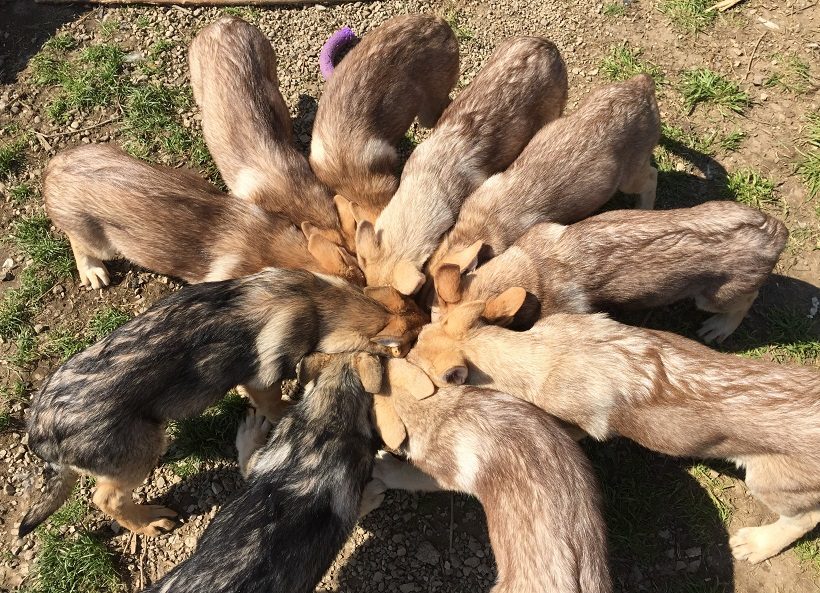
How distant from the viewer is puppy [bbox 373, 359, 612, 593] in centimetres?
398

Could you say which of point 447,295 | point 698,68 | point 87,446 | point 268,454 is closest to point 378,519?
point 268,454

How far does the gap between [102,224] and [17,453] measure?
6.55 ft

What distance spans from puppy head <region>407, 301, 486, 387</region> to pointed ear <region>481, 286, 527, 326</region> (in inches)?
2.7

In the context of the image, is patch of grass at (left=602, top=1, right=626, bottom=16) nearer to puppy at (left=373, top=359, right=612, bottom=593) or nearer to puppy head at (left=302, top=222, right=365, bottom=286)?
puppy head at (left=302, top=222, right=365, bottom=286)

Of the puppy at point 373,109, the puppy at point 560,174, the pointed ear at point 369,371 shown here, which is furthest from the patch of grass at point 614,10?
the pointed ear at point 369,371

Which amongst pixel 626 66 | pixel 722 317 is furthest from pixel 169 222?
pixel 626 66

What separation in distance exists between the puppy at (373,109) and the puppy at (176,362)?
3.68ft

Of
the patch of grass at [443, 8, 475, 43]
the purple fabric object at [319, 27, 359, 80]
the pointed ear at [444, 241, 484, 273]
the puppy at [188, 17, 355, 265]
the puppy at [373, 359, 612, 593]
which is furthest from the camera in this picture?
the patch of grass at [443, 8, 475, 43]

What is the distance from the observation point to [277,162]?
5.58 meters

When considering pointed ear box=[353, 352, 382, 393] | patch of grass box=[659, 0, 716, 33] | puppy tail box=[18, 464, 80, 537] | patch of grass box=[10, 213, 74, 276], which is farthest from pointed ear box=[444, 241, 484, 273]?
patch of grass box=[659, 0, 716, 33]

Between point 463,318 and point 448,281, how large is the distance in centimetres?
32

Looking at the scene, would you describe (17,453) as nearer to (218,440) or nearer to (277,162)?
(218,440)

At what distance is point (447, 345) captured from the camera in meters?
4.66

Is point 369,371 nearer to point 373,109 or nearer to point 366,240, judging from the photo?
point 366,240
